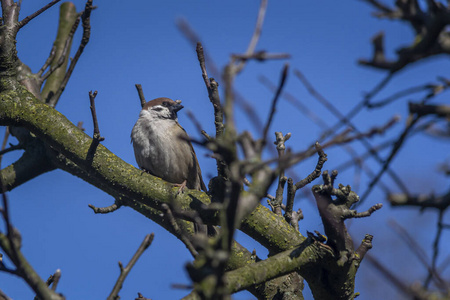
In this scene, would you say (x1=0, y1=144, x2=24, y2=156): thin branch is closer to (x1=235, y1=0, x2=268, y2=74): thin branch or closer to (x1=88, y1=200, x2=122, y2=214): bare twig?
(x1=88, y1=200, x2=122, y2=214): bare twig

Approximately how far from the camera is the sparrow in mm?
6125

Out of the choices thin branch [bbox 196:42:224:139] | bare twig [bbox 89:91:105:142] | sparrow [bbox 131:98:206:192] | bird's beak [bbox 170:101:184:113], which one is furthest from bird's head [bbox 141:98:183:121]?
thin branch [bbox 196:42:224:139]

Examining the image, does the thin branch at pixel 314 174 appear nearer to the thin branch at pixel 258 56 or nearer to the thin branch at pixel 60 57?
the thin branch at pixel 258 56

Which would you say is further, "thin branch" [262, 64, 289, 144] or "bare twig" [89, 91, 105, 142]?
"bare twig" [89, 91, 105, 142]

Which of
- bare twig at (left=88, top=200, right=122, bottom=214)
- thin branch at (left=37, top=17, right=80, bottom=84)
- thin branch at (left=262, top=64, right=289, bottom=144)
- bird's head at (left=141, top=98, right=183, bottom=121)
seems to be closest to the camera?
thin branch at (left=262, top=64, right=289, bottom=144)

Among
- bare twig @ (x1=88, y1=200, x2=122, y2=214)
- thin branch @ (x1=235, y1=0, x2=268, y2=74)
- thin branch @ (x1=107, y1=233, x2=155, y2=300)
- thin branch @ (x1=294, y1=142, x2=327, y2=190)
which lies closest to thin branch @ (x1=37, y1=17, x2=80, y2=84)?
bare twig @ (x1=88, y1=200, x2=122, y2=214)

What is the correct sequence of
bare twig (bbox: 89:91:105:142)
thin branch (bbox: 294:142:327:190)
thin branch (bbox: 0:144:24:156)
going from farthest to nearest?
thin branch (bbox: 0:144:24:156), thin branch (bbox: 294:142:327:190), bare twig (bbox: 89:91:105:142)

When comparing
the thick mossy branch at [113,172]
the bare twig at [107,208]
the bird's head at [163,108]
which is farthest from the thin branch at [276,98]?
the bird's head at [163,108]

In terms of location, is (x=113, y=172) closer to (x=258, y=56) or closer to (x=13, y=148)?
(x=13, y=148)

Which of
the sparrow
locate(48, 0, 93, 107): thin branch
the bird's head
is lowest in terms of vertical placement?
the sparrow

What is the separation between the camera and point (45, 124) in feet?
13.4

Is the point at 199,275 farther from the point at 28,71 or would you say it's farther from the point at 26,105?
the point at 28,71

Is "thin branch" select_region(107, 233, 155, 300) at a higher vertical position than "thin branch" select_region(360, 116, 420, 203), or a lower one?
lower

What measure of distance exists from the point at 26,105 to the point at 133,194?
3.97 feet
